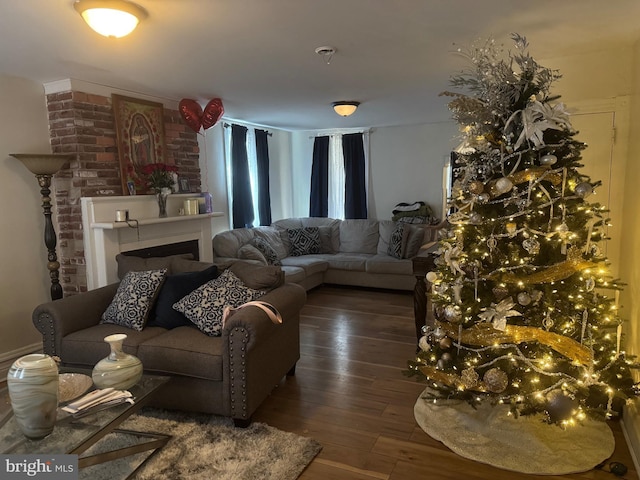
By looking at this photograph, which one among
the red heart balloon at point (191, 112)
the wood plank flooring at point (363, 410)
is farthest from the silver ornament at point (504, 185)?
the red heart balloon at point (191, 112)

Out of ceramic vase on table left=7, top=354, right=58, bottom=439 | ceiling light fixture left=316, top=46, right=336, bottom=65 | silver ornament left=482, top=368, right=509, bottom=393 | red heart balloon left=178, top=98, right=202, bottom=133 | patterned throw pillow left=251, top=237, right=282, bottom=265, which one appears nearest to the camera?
ceramic vase on table left=7, top=354, right=58, bottom=439

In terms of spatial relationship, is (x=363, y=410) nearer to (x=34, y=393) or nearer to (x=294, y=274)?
(x=34, y=393)

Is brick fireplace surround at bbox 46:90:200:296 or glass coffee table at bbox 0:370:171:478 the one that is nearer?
glass coffee table at bbox 0:370:171:478

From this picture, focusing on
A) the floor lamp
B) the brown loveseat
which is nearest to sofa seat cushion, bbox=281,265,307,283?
the brown loveseat

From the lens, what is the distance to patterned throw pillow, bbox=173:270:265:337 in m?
2.79

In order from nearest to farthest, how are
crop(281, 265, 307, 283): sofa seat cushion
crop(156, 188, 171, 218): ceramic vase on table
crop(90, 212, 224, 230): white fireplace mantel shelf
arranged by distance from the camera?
crop(90, 212, 224, 230): white fireplace mantel shelf
crop(156, 188, 171, 218): ceramic vase on table
crop(281, 265, 307, 283): sofa seat cushion

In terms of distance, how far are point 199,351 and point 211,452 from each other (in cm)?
53

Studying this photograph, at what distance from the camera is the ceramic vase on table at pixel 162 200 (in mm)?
4233

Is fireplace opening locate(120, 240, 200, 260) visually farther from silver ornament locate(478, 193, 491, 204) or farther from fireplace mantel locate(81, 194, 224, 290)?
silver ornament locate(478, 193, 491, 204)

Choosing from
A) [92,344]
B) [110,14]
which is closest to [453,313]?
[92,344]

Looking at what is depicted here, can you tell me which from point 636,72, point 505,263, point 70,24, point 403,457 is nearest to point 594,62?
point 636,72

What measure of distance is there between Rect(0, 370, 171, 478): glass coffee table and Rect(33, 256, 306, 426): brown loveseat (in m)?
0.40

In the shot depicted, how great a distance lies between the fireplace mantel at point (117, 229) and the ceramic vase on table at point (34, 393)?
207 cm

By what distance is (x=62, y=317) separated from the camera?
2857 millimetres
